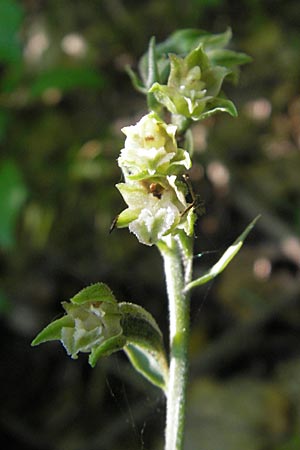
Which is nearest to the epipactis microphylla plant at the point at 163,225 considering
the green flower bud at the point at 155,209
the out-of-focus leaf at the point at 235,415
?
the green flower bud at the point at 155,209

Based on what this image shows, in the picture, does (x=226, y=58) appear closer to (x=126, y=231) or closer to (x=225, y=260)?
(x=225, y=260)

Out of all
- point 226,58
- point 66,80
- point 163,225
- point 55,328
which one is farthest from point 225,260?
point 66,80

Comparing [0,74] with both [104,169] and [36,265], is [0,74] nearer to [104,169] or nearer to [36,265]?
[104,169]

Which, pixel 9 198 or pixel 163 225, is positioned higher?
pixel 163 225

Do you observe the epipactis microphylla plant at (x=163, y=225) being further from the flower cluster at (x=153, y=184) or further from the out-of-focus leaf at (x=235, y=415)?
the out-of-focus leaf at (x=235, y=415)

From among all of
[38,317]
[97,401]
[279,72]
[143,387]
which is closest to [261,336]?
[143,387]

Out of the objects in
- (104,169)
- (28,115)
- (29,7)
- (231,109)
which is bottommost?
(104,169)

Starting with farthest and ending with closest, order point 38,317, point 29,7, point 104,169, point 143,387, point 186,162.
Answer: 1. point 29,7
2. point 104,169
3. point 38,317
4. point 143,387
5. point 186,162
